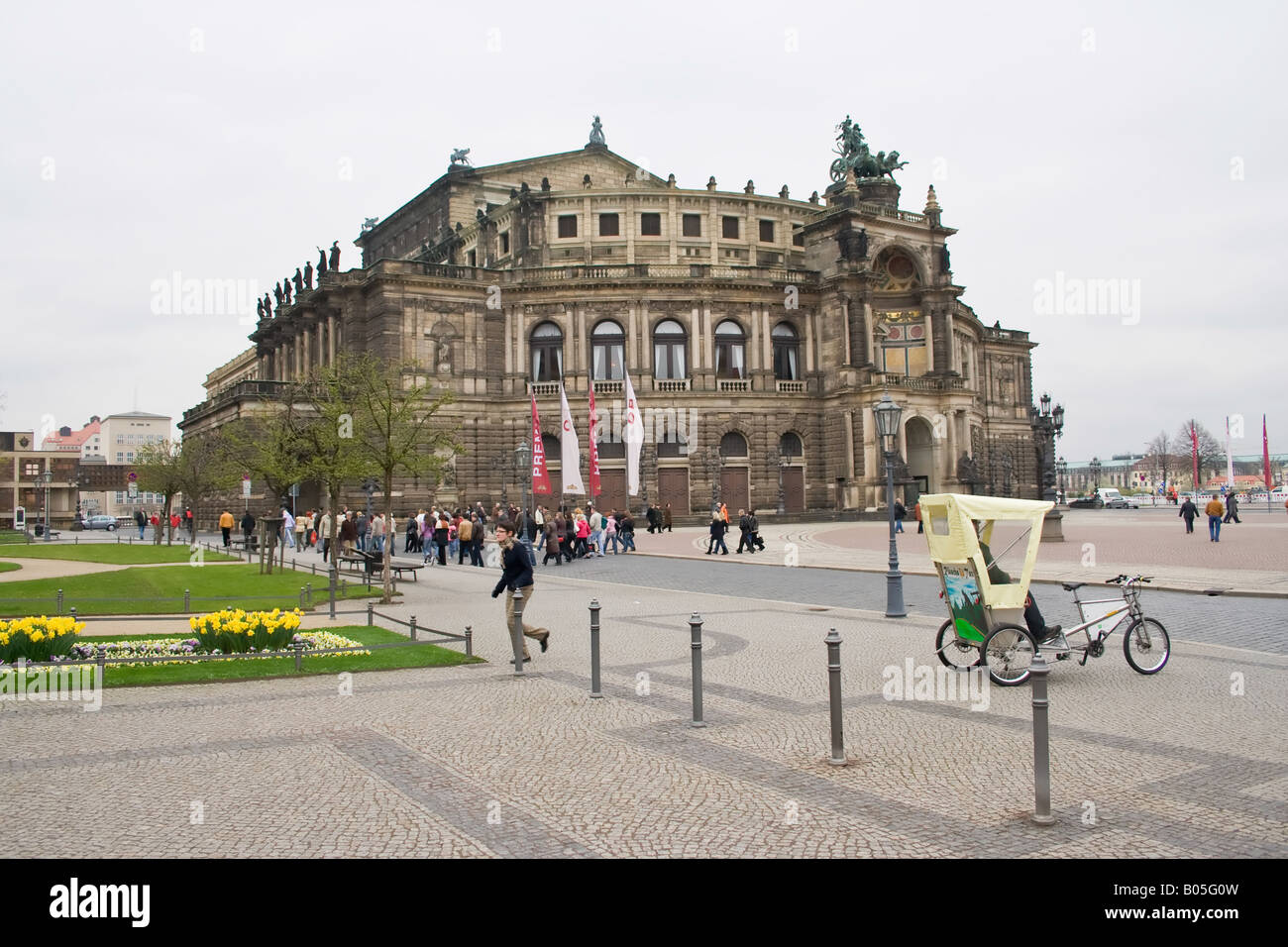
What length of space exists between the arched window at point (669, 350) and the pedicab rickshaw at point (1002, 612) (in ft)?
169

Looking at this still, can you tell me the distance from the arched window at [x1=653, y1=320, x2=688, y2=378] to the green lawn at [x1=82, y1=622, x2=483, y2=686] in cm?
5003

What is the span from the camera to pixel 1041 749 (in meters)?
6.74

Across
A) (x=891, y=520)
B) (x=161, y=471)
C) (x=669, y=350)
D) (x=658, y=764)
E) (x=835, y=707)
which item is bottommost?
(x=658, y=764)

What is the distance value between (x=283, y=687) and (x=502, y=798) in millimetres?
5517

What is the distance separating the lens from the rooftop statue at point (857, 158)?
228ft

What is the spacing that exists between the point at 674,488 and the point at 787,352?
40.7 ft

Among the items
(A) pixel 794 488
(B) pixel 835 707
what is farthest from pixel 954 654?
Answer: (A) pixel 794 488

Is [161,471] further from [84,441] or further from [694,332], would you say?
[84,441]

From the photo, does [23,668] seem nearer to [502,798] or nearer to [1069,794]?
[502,798]

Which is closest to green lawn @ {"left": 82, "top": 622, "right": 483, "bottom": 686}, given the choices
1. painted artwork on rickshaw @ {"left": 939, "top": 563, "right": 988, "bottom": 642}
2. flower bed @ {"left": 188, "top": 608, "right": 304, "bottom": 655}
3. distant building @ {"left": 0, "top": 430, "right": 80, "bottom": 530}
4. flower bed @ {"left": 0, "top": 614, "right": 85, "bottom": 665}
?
flower bed @ {"left": 188, "top": 608, "right": 304, "bottom": 655}

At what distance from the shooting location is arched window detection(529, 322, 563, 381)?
62844mm

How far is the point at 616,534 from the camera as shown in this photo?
3966cm

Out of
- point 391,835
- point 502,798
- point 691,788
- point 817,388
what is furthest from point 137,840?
point 817,388

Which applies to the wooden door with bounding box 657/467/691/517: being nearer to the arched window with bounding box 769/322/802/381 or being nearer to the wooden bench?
the arched window with bounding box 769/322/802/381
